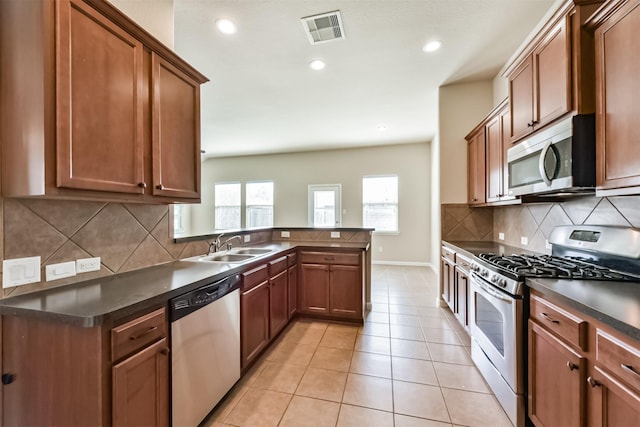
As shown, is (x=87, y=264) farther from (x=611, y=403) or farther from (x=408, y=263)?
(x=408, y=263)

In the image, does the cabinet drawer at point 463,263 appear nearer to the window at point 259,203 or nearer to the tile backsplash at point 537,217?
the tile backsplash at point 537,217

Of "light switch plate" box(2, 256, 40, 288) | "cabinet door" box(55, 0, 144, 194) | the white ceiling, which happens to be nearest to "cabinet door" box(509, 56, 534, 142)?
the white ceiling

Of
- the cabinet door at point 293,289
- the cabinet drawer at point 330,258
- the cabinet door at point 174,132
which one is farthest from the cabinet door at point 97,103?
the cabinet drawer at point 330,258

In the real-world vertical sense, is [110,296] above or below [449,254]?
above

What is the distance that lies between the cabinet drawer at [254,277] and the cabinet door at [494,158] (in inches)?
96.6

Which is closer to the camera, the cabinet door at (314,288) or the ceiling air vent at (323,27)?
the ceiling air vent at (323,27)

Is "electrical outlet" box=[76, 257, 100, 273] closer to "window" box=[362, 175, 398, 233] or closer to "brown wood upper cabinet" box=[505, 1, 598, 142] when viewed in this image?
"brown wood upper cabinet" box=[505, 1, 598, 142]

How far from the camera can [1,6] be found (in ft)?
3.87

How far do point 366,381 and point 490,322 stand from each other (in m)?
1.03

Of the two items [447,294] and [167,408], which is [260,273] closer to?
[167,408]

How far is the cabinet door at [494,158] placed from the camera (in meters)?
2.71

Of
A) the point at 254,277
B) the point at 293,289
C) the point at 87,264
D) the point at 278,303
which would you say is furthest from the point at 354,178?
the point at 87,264

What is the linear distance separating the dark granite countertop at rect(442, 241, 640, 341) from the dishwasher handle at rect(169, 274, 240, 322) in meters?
1.86

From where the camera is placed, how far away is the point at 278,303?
2.68 m
